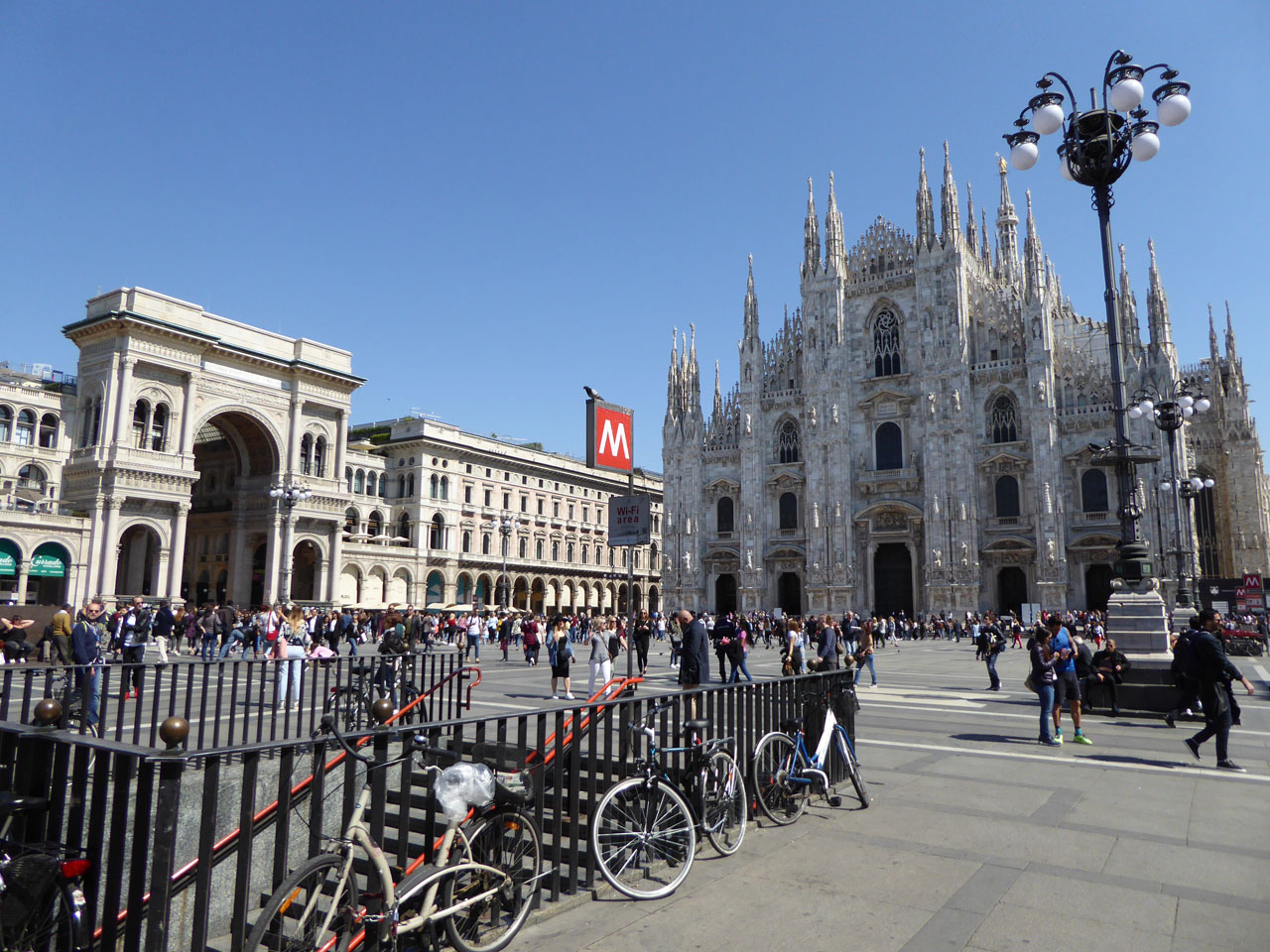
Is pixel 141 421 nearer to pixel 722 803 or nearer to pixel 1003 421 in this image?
pixel 722 803

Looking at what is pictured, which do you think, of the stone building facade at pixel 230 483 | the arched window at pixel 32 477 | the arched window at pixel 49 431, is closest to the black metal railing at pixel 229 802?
the stone building facade at pixel 230 483

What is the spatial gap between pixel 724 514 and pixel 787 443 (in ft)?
20.8

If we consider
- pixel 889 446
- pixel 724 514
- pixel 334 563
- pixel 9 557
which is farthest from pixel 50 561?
pixel 889 446

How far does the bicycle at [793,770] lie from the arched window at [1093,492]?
40322mm

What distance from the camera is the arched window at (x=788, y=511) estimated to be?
2005 inches

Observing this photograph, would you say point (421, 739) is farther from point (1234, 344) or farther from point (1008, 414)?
point (1234, 344)

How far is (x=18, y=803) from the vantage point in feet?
11.7

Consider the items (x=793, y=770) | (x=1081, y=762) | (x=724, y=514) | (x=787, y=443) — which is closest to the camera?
(x=793, y=770)

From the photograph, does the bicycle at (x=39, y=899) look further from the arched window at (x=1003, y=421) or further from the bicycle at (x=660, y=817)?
the arched window at (x=1003, y=421)

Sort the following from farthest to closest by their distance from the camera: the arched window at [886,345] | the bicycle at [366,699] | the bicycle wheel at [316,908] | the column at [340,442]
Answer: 1. the column at [340,442]
2. the arched window at [886,345]
3. the bicycle at [366,699]
4. the bicycle wheel at [316,908]

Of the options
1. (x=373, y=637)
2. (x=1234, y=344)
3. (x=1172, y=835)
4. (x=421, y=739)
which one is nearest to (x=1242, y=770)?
Answer: (x=1172, y=835)

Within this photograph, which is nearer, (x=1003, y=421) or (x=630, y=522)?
(x=630, y=522)

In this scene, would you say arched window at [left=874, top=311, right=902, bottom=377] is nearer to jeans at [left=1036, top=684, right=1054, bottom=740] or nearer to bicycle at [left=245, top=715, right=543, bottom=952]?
jeans at [left=1036, top=684, right=1054, bottom=740]

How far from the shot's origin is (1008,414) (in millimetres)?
44625
